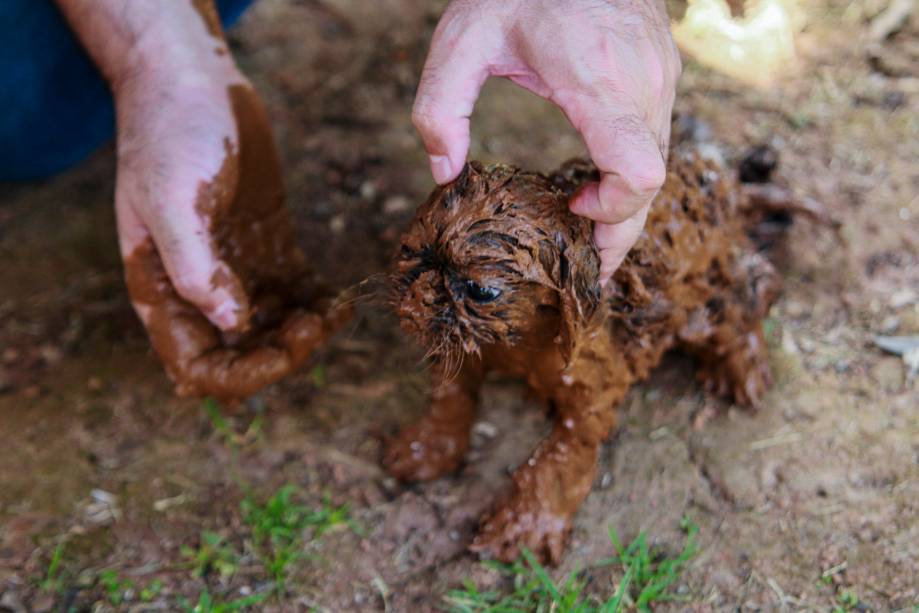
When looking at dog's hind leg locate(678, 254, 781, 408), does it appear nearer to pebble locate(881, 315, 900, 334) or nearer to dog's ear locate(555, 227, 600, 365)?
pebble locate(881, 315, 900, 334)

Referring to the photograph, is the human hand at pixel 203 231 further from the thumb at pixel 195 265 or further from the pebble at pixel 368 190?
the pebble at pixel 368 190

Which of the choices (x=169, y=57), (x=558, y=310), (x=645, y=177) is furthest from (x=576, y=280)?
(x=169, y=57)

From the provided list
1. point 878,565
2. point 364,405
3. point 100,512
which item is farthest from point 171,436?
point 878,565

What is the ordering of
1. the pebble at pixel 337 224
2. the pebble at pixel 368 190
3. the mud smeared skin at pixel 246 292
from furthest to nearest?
the pebble at pixel 368 190 → the pebble at pixel 337 224 → the mud smeared skin at pixel 246 292

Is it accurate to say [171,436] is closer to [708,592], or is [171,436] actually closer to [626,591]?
[626,591]

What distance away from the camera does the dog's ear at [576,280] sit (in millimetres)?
2492

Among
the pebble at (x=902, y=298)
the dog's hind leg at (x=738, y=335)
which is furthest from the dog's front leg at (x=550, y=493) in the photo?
the pebble at (x=902, y=298)

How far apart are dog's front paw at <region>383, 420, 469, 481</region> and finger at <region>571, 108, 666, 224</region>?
1513 mm

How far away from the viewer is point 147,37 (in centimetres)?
361

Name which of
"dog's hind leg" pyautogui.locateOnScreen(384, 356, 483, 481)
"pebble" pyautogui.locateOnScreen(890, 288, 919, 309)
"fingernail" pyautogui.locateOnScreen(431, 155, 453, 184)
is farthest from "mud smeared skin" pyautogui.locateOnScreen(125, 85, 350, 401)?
"pebble" pyautogui.locateOnScreen(890, 288, 919, 309)

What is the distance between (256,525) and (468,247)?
1667 mm

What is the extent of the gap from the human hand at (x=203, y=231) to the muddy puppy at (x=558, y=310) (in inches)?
27.7

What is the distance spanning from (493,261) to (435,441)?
1.31 m

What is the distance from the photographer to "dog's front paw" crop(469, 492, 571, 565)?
10.5 ft
